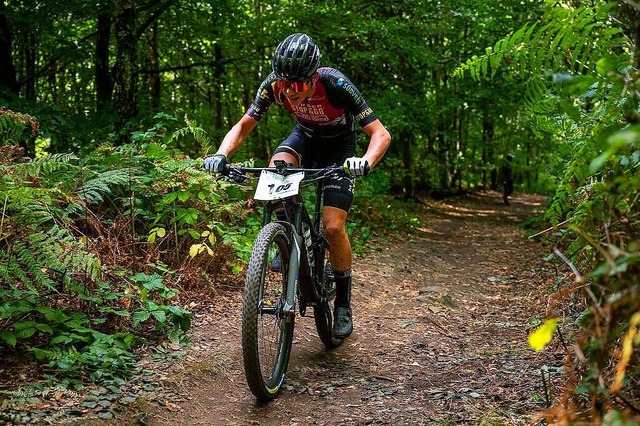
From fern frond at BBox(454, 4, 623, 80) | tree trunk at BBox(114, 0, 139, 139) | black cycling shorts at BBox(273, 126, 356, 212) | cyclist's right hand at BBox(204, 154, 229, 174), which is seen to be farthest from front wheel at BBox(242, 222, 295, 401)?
tree trunk at BBox(114, 0, 139, 139)

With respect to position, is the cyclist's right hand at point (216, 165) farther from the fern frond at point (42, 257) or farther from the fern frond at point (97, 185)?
the fern frond at point (97, 185)

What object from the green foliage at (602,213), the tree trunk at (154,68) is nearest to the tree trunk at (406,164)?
the tree trunk at (154,68)

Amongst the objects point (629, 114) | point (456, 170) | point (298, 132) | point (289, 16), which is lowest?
point (456, 170)

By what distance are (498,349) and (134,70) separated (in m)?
5.67

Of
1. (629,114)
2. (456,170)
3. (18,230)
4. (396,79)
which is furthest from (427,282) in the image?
(456,170)

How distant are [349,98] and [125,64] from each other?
4.34 m

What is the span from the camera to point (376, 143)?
4.27 metres

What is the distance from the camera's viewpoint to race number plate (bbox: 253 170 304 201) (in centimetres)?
366

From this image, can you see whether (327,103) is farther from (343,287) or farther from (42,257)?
(42,257)

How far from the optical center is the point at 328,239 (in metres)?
4.50

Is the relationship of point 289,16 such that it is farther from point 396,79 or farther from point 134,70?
point 396,79

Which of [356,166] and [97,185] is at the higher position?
[356,166]

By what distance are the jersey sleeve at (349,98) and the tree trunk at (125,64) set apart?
13.0 feet

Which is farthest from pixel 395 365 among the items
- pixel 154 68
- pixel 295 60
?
pixel 154 68
